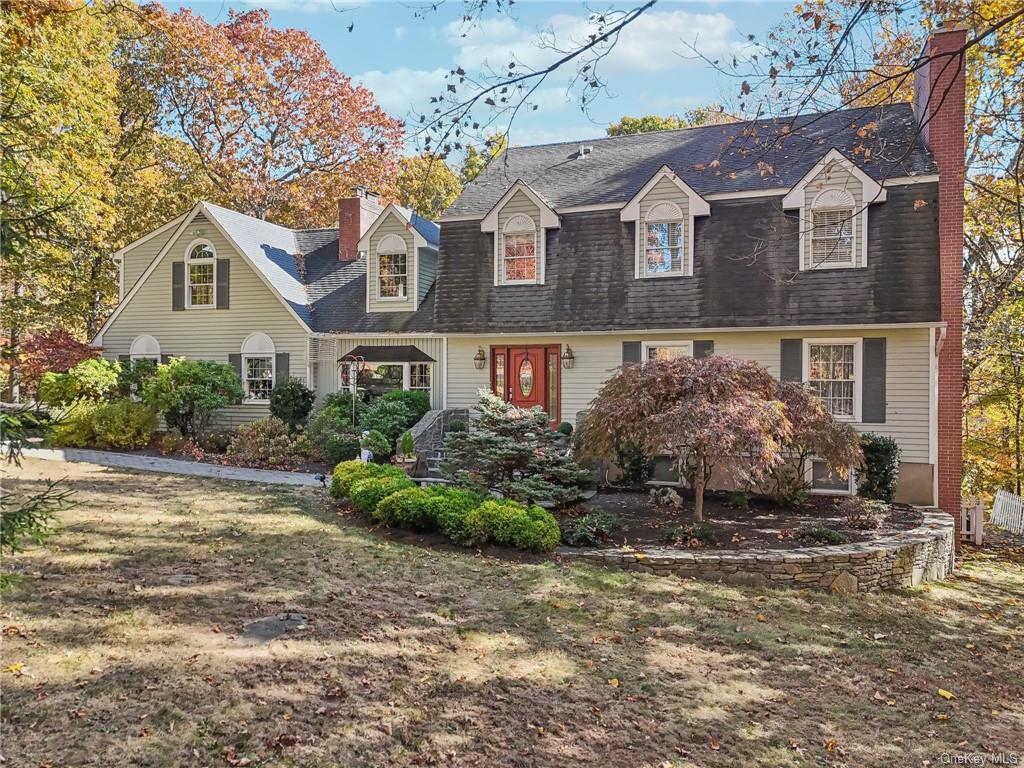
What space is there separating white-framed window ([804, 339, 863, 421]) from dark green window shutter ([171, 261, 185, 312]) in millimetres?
15769

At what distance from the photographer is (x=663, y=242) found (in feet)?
47.0

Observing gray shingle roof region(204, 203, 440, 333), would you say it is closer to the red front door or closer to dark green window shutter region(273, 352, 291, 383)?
dark green window shutter region(273, 352, 291, 383)

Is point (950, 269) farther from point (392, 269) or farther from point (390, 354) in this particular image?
point (392, 269)

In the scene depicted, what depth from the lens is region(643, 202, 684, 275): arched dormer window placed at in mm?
14156

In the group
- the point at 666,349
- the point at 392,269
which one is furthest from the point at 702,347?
the point at 392,269

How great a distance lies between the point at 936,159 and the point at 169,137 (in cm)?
2532

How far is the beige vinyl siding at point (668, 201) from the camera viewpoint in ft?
46.2

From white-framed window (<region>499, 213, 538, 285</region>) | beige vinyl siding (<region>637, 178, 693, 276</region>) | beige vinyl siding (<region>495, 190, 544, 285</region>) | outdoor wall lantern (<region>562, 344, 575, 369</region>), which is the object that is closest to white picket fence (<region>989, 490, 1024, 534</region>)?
beige vinyl siding (<region>637, 178, 693, 276</region>)

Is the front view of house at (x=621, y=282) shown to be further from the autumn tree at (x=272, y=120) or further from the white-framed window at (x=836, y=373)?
the autumn tree at (x=272, y=120)

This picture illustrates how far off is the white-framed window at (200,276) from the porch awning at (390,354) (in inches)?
172

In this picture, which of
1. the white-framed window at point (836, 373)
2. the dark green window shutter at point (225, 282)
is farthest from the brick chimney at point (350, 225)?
the white-framed window at point (836, 373)

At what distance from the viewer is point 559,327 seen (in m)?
14.5

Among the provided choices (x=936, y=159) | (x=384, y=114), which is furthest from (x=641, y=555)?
(x=384, y=114)

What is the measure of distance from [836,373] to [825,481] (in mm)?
2172
